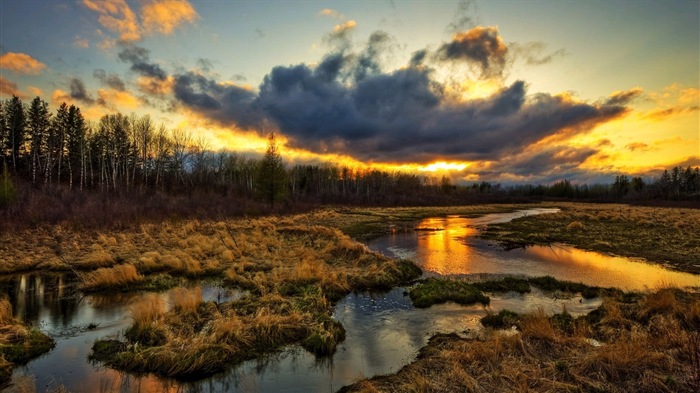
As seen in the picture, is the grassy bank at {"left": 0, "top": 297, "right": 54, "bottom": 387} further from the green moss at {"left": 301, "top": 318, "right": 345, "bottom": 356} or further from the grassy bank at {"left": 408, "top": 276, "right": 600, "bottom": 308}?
the grassy bank at {"left": 408, "top": 276, "right": 600, "bottom": 308}

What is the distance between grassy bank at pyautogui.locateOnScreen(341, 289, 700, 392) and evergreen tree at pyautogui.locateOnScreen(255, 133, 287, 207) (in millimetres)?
45915

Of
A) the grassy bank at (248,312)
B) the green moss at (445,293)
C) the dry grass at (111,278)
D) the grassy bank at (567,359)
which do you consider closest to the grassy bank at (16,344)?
the grassy bank at (248,312)

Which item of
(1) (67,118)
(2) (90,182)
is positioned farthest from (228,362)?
(1) (67,118)

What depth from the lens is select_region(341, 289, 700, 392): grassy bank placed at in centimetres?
732

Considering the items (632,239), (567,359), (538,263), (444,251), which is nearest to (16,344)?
(567,359)

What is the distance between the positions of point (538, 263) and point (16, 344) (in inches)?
991

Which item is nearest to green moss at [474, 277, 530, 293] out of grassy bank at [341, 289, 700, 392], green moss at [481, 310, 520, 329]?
green moss at [481, 310, 520, 329]

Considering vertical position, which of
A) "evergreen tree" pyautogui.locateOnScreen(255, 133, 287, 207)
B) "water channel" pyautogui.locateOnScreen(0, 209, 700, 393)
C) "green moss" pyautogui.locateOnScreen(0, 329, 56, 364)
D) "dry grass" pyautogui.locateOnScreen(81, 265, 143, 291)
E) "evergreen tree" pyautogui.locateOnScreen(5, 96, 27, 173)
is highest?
"evergreen tree" pyautogui.locateOnScreen(5, 96, 27, 173)

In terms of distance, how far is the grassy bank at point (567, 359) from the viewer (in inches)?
288

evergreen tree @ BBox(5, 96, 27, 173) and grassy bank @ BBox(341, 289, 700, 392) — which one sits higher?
evergreen tree @ BBox(5, 96, 27, 173)

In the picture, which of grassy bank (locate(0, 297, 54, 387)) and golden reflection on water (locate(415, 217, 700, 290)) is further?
golden reflection on water (locate(415, 217, 700, 290))

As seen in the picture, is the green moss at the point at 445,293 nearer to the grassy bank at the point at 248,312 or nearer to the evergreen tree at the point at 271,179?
the grassy bank at the point at 248,312

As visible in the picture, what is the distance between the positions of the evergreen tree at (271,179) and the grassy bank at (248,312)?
101ft

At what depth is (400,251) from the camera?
27.5 m
